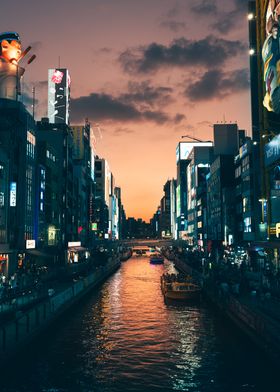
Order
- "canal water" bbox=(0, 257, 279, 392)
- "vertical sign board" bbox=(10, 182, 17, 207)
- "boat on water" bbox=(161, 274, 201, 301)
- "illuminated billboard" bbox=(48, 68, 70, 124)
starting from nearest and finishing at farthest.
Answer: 1. "canal water" bbox=(0, 257, 279, 392)
2. "boat on water" bbox=(161, 274, 201, 301)
3. "vertical sign board" bbox=(10, 182, 17, 207)
4. "illuminated billboard" bbox=(48, 68, 70, 124)

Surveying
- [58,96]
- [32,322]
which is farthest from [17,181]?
[58,96]

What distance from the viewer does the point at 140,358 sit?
1224 inches

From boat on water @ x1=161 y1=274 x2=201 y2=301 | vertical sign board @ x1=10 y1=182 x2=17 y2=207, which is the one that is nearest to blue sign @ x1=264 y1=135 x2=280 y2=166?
boat on water @ x1=161 y1=274 x2=201 y2=301

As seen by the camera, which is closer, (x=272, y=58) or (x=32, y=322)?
(x=32, y=322)

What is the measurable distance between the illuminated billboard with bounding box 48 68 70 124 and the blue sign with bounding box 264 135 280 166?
72.4 meters

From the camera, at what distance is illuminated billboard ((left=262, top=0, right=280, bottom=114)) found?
64.0 metres

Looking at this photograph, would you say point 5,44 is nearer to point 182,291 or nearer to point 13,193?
point 13,193

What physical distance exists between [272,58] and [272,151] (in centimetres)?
1394

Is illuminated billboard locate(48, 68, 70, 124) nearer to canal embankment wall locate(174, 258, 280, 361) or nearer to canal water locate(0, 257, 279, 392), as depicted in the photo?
canal water locate(0, 257, 279, 392)

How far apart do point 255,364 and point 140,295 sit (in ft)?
120

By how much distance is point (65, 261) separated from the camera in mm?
100688

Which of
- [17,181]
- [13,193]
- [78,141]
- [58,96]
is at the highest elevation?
[58,96]

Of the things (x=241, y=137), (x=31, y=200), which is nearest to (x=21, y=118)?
(x=31, y=200)

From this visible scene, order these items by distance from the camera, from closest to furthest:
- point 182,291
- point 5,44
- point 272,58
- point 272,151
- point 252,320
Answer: point 252,320, point 182,291, point 272,58, point 272,151, point 5,44
